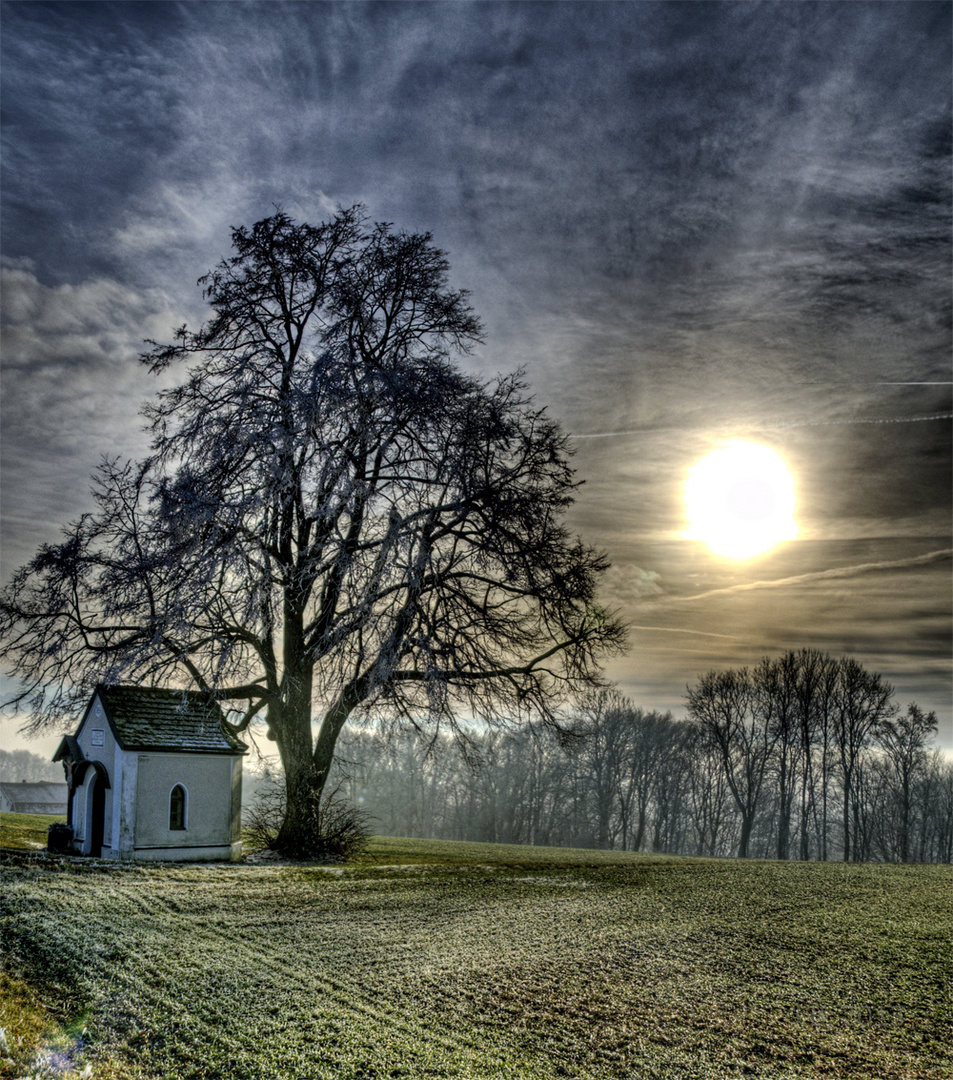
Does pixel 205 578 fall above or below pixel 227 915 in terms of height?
above

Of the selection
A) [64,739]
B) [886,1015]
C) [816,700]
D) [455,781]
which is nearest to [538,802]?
[455,781]

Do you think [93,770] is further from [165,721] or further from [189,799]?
[189,799]

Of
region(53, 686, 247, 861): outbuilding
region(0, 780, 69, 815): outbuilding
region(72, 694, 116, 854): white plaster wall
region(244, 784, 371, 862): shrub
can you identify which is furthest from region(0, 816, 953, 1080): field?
region(0, 780, 69, 815): outbuilding

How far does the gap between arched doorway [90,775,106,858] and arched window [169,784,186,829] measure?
153 cm

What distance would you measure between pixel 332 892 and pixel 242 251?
1400 centimetres

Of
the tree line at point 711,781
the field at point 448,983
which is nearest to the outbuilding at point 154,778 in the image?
the field at point 448,983

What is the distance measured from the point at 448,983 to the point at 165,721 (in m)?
12.3

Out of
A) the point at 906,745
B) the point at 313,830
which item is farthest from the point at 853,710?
the point at 313,830

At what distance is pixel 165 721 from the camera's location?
1819 centimetres

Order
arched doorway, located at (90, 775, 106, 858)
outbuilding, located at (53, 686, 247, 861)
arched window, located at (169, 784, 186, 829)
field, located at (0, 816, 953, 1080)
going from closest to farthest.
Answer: field, located at (0, 816, 953, 1080)
outbuilding, located at (53, 686, 247, 861)
arched window, located at (169, 784, 186, 829)
arched doorway, located at (90, 775, 106, 858)

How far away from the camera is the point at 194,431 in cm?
1706

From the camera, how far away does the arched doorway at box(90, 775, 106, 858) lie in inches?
702

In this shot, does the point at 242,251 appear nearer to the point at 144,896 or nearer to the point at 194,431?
the point at 194,431

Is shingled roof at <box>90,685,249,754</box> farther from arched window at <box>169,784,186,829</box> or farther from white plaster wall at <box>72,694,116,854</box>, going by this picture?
arched window at <box>169,784,186,829</box>
